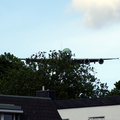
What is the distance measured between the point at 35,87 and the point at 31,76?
2765mm

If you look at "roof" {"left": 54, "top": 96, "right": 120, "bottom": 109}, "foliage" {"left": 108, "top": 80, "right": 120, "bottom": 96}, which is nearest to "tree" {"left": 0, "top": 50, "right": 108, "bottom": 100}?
"foliage" {"left": 108, "top": 80, "right": 120, "bottom": 96}

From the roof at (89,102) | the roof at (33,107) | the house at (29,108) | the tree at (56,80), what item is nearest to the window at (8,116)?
the house at (29,108)

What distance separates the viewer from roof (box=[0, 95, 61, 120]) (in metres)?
21.7

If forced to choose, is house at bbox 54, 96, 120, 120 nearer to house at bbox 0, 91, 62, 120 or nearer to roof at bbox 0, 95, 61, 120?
house at bbox 0, 91, 62, 120

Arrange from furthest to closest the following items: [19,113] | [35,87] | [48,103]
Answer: [35,87] < [48,103] < [19,113]

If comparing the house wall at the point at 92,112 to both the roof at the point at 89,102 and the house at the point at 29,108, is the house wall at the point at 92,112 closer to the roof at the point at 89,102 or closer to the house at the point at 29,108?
the roof at the point at 89,102

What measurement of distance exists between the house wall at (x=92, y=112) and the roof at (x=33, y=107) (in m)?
4.52

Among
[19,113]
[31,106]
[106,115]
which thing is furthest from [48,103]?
[106,115]

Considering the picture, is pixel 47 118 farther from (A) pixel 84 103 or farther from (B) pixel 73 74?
(B) pixel 73 74

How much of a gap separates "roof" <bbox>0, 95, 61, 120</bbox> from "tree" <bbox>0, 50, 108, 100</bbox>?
28164mm

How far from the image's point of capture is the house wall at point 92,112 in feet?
86.7

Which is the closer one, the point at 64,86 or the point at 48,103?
the point at 48,103

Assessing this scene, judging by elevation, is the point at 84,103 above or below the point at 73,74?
below

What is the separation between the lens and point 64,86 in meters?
52.7
